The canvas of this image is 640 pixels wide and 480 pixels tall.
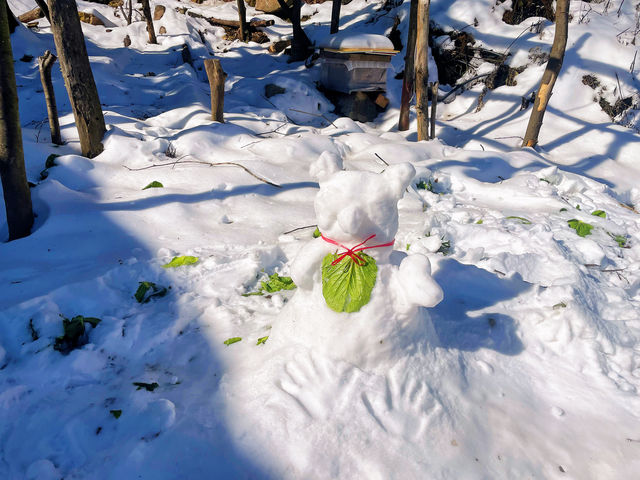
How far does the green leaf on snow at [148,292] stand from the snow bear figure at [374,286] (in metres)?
1.15

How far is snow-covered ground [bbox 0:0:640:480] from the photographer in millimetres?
1412

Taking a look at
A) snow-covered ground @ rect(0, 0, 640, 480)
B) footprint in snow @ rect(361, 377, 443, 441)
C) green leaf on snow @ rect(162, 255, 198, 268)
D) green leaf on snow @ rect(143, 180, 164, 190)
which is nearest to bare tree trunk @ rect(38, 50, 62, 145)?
snow-covered ground @ rect(0, 0, 640, 480)

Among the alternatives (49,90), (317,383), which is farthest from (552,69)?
(49,90)

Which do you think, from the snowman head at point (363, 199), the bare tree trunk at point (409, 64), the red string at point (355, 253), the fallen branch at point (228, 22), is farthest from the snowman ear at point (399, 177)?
the fallen branch at point (228, 22)

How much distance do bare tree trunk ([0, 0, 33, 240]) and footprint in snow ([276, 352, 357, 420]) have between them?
2.72m

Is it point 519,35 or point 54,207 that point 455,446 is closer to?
point 54,207

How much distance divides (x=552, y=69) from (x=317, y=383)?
22.7 ft

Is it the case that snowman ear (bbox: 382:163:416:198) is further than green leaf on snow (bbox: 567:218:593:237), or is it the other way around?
green leaf on snow (bbox: 567:218:593:237)

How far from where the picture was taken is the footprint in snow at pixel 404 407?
4.70 ft

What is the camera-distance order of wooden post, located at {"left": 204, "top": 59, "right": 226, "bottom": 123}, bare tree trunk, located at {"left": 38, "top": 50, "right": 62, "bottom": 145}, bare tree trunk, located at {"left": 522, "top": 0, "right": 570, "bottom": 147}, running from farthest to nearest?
wooden post, located at {"left": 204, "top": 59, "right": 226, "bottom": 123}
bare tree trunk, located at {"left": 522, "top": 0, "right": 570, "bottom": 147}
bare tree trunk, located at {"left": 38, "top": 50, "right": 62, "bottom": 145}

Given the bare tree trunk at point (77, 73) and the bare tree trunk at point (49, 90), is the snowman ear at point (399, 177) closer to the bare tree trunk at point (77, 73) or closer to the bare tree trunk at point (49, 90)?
the bare tree trunk at point (77, 73)

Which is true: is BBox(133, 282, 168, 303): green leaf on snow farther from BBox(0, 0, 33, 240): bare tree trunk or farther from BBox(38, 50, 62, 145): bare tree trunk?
BBox(38, 50, 62, 145): bare tree trunk

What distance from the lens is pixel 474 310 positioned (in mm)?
2059

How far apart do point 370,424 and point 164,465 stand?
714 millimetres
